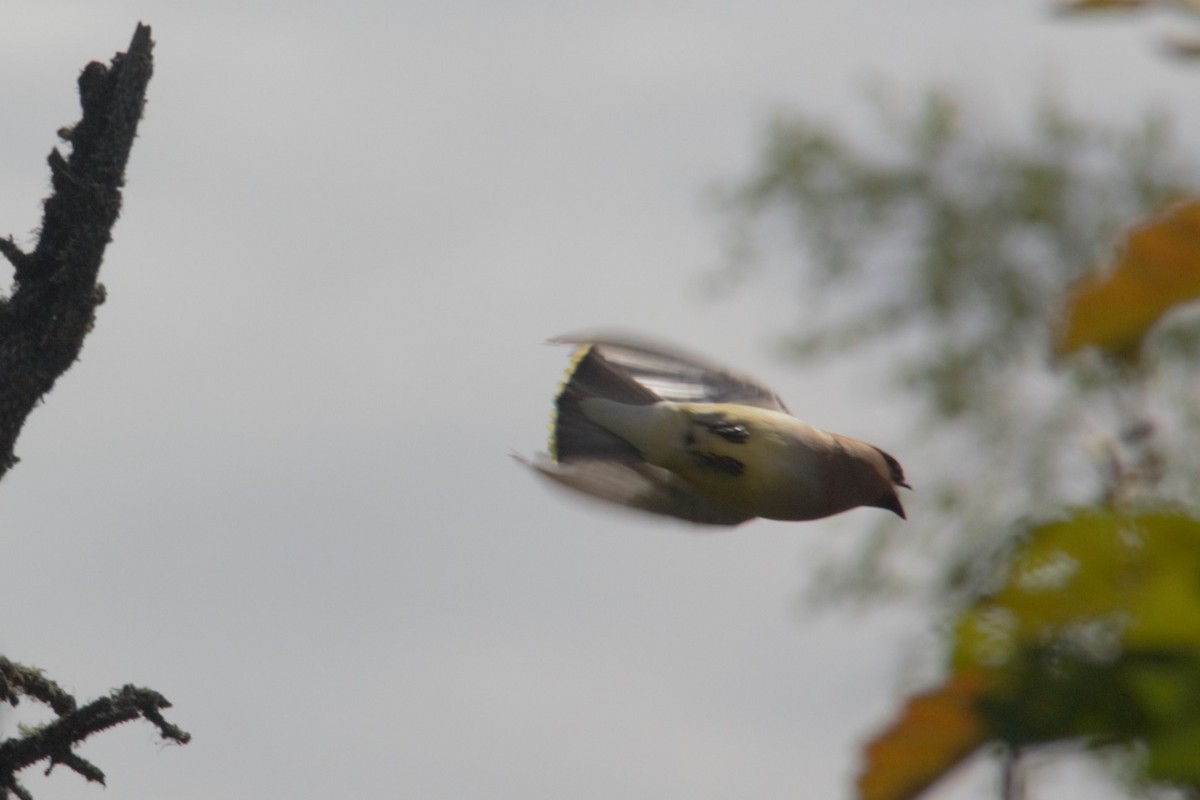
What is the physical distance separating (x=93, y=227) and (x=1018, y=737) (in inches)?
141

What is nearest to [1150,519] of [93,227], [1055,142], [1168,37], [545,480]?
[1168,37]

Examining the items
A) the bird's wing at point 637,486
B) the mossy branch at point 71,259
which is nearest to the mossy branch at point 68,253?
the mossy branch at point 71,259

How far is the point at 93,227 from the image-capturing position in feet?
13.4

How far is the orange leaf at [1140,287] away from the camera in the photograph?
804mm

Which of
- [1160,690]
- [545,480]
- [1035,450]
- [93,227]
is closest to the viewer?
[1160,690]

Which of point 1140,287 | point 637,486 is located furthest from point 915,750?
point 637,486

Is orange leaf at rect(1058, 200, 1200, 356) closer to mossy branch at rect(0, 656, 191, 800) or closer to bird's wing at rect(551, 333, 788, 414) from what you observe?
mossy branch at rect(0, 656, 191, 800)

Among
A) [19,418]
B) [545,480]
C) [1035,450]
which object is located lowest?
[19,418]

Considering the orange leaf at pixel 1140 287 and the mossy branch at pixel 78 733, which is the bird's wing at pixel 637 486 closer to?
the mossy branch at pixel 78 733

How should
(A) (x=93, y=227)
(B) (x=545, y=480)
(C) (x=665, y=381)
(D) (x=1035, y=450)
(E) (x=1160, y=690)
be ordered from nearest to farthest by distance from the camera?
(E) (x=1160, y=690) < (A) (x=93, y=227) < (B) (x=545, y=480) < (C) (x=665, y=381) < (D) (x=1035, y=450)

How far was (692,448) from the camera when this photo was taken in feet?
16.7

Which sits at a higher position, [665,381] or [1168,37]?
[665,381]

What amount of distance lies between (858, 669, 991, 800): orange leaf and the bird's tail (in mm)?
4492

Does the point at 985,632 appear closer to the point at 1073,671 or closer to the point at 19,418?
the point at 1073,671
